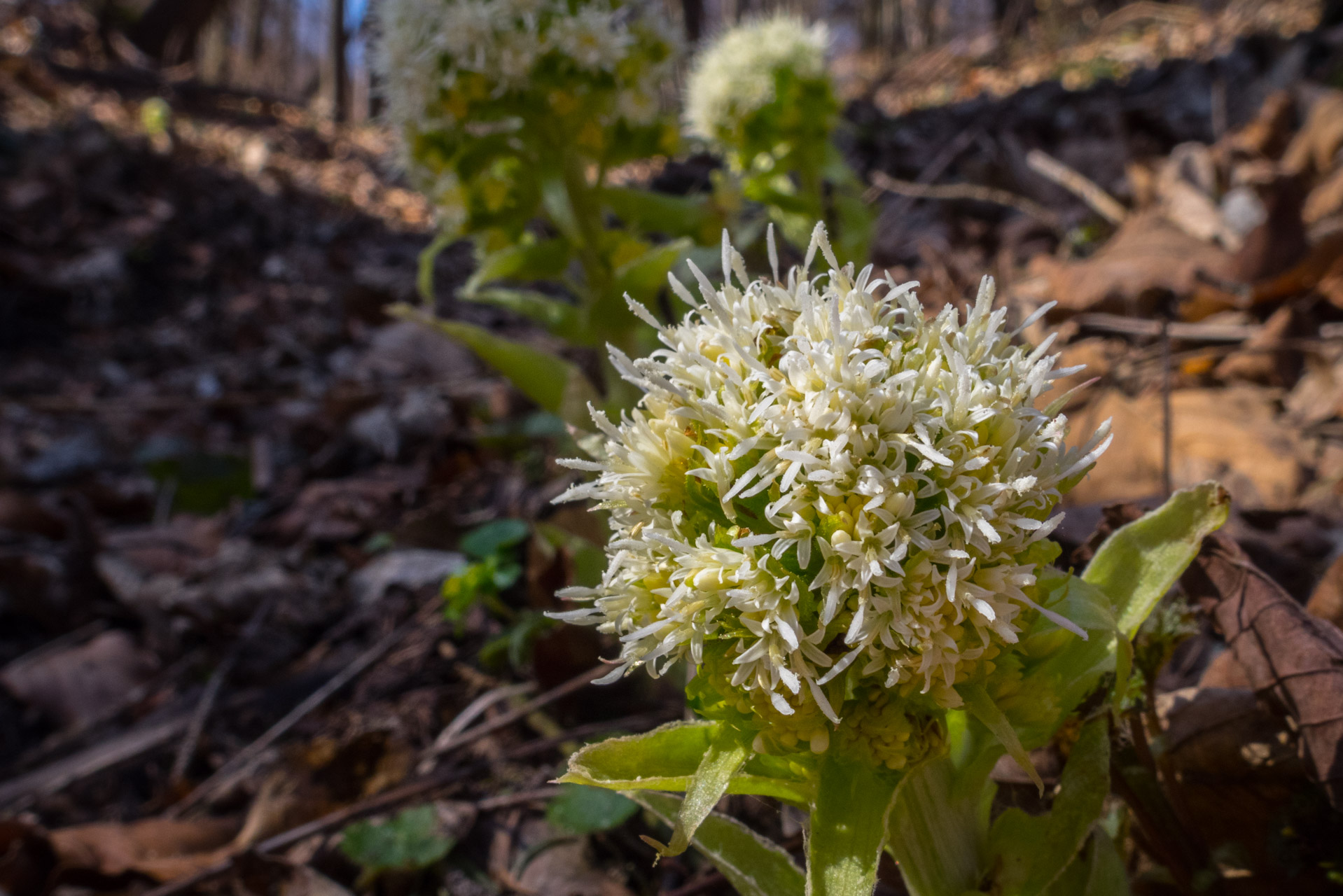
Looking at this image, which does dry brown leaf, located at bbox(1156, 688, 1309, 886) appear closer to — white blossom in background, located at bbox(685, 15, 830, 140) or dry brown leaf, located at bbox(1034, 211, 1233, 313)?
dry brown leaf, located at bbox(1034, 211, 1233, 313)

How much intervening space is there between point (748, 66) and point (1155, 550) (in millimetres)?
3109

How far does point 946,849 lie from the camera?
124 cm

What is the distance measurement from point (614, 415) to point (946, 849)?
1.53 metres

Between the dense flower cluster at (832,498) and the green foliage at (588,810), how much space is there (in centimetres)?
84

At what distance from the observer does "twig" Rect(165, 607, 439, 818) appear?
235 centimetres

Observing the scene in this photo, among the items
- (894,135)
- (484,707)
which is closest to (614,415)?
(484,707)

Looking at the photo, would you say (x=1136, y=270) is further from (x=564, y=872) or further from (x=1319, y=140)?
(x=564, y=872)

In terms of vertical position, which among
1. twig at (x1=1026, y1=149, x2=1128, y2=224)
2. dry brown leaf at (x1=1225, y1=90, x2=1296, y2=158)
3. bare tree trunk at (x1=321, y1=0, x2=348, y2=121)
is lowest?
twig at (x1=1026, y1=149, x2=1128, y2=224)

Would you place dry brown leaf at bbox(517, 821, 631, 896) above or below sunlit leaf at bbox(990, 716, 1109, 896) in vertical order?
below

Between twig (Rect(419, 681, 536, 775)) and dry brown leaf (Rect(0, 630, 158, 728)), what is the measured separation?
1.35 m

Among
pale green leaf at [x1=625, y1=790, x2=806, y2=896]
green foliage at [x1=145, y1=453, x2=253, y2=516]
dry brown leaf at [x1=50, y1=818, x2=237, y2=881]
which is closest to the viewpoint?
pale green leaf at [x1=625, y1=790, x2=806, y2=896]

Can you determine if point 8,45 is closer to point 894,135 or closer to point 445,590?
point 894,135

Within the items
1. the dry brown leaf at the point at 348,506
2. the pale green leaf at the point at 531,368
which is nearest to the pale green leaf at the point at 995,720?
the pale green leaf at the point at 531,368

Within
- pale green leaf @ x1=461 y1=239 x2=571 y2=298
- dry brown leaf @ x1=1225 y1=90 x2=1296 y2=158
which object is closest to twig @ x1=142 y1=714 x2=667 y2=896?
pale green leaf @ x1=461 y1=239 x2=571 y2=298
